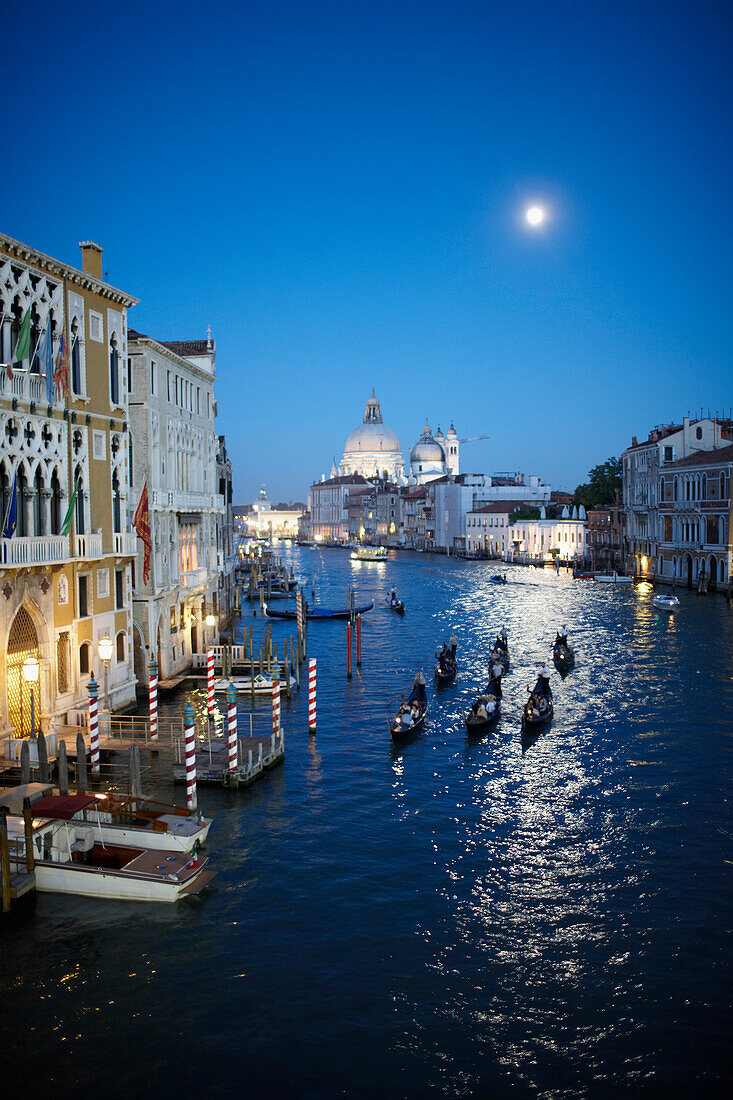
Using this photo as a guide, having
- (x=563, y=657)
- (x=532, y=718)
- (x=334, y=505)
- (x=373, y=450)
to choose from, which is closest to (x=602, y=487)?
(x=563, y=657)

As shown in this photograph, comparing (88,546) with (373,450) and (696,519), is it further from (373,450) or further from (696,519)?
(373,450)

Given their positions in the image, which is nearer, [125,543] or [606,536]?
[125,543]

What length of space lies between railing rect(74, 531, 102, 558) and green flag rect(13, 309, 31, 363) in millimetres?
3611

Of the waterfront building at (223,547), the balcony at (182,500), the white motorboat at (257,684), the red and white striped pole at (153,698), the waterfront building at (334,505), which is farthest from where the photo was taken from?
the waterfront building at (334,505)

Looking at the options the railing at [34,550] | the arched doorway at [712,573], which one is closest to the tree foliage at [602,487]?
the arched doorway at [712,573]

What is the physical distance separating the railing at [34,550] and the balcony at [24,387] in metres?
2.28

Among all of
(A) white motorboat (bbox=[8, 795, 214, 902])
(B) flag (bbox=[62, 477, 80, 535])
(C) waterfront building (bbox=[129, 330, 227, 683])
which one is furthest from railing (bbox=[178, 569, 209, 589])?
(A) white motorboat (bbox=[8, 795, 214, 902])

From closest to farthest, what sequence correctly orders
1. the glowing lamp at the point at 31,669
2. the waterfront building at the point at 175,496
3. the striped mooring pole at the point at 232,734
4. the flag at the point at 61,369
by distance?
the glowing lamp at the point at 31,669
the striped mooring pole at the point at 232,734
the flag at the point at 61,369
the waterfront building at the point at 175,496

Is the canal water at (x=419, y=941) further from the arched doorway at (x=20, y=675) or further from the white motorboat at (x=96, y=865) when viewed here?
the arched doorway at (x=20, y=675)

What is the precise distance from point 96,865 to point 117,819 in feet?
2.94

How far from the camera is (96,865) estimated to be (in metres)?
12.0

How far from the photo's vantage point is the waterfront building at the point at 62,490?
14.9 metres

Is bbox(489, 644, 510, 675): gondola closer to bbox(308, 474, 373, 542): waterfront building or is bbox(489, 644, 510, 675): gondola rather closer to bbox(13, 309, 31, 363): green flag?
bbox(13, 309, 31, 363): green flag

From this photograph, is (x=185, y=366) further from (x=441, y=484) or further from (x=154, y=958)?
(x=441, y=484)
